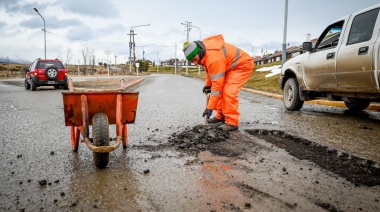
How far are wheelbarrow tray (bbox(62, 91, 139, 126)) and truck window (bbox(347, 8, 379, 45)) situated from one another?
13.7 ft

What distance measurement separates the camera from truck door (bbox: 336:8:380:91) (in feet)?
16.6

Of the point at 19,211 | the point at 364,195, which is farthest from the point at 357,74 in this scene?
the point at 19,211

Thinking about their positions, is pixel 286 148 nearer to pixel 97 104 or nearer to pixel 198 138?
pixel 198 138

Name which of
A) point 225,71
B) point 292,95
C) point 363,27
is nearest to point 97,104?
point 225,71

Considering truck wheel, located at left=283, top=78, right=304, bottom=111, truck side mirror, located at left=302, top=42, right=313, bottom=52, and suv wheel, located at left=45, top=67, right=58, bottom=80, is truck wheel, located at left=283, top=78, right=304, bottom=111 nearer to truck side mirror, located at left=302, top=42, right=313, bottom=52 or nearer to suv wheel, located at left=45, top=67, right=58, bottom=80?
truck side mirror, located at left=302, top=42, right=313, bottom=52

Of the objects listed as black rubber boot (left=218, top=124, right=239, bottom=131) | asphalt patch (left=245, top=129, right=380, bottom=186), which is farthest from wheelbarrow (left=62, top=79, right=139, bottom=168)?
asphalt patch (left=245, top=129, right=380, bottom=186)

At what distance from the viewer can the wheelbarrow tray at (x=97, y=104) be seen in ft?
11.2

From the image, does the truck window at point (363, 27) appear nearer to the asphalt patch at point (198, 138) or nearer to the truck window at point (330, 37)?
the truck window at point (330, 37)

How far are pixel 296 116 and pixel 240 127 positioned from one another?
82.9 inches

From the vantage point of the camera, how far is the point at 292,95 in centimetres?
779

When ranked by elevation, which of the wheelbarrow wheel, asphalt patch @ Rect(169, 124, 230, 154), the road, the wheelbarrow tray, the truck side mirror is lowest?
the road

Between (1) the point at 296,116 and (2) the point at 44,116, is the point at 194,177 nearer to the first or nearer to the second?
(1) the point at 296,116

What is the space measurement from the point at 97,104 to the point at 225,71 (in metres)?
2.34

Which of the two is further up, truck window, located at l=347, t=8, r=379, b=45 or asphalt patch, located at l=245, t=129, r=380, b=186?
truck window, located at l=347, t=8, r=379, b=45
